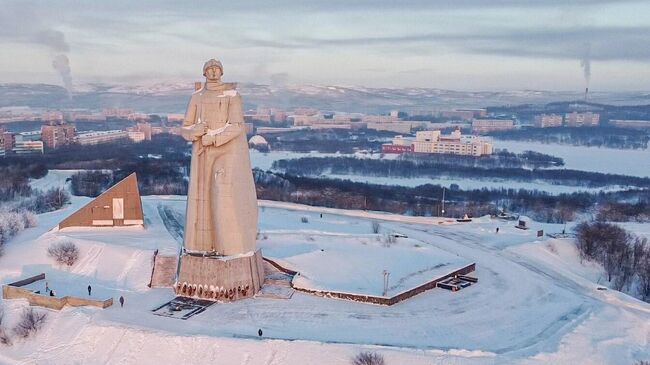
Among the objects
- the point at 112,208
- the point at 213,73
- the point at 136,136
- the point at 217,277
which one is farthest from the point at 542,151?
the point at 217,277

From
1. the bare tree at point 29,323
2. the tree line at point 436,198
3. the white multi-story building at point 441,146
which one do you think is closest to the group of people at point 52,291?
the bare tree at point 29,323

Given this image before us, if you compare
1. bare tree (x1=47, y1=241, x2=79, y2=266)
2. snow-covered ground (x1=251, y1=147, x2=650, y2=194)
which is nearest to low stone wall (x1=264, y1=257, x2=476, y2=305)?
bare tree (x1=47, y1=241, x2=79, y2=266)

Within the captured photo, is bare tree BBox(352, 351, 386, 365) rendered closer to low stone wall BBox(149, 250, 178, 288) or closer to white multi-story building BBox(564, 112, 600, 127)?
low stone wall BBox(149, 250, 178, 288)

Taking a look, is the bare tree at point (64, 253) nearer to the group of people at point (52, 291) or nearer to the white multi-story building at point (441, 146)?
the group of people at point (52, 291)

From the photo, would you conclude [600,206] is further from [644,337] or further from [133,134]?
[133,134]

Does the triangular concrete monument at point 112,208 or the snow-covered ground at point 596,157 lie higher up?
the triangular concrete monument at point 112,208

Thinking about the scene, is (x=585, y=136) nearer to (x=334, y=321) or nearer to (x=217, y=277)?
(x=334, y=321)

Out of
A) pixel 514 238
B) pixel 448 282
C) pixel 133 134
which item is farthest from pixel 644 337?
pixel 133 134
